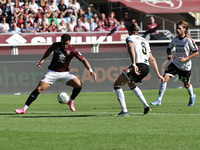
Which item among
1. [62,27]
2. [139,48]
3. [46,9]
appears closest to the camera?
[139,48]

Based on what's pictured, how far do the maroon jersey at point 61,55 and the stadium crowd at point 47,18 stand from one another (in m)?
12.1

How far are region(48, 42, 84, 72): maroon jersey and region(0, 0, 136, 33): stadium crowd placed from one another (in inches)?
476

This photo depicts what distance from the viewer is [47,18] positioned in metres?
24.6

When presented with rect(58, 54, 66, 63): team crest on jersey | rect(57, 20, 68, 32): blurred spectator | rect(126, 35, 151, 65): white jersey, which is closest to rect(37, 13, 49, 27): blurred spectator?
rect(57, 20, 68, 32): blurred spectator

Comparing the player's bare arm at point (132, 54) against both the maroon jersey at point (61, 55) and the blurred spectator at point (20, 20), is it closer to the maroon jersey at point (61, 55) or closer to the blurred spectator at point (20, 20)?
the maroon jersey at point (61, 55)

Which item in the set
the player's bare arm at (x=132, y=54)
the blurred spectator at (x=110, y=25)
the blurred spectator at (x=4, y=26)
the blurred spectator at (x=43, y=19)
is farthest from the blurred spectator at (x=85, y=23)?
the player's bare arm at (x=132, y=54)

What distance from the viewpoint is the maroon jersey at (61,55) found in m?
10.9

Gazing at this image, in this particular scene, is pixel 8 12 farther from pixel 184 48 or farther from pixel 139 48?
pixel 139 48

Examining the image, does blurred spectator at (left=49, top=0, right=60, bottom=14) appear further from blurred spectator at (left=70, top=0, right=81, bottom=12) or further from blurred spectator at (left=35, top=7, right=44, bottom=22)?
blurred spectator at (left=70, top=0, right=81, bottom=12)

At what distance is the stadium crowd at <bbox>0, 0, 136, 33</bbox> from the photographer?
76.9ft

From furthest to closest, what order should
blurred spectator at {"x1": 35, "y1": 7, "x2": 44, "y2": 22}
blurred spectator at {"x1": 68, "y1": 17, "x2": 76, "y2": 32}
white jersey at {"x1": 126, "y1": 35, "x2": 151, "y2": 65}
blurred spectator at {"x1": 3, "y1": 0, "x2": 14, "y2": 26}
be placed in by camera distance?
1. blurred spectator at {"x1": 35, "y1": 7, "x2": 44, "y2": 22}
2. blurred spectator at {"x1": 68, "y1": 17, "x2": 76, "y2": 32}
3. blurred spectator at {"x1": 3, "y1": 0, "x2": 14, "y2": 26}
4. white jersey at {"x1": 126, "y1": 35, "x2": 151, "y2": 65}

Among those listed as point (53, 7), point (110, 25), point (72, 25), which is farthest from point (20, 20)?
point (110, 25)

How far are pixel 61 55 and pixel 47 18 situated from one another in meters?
14.0

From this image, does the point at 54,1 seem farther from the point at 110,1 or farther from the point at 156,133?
the point at 156,133
